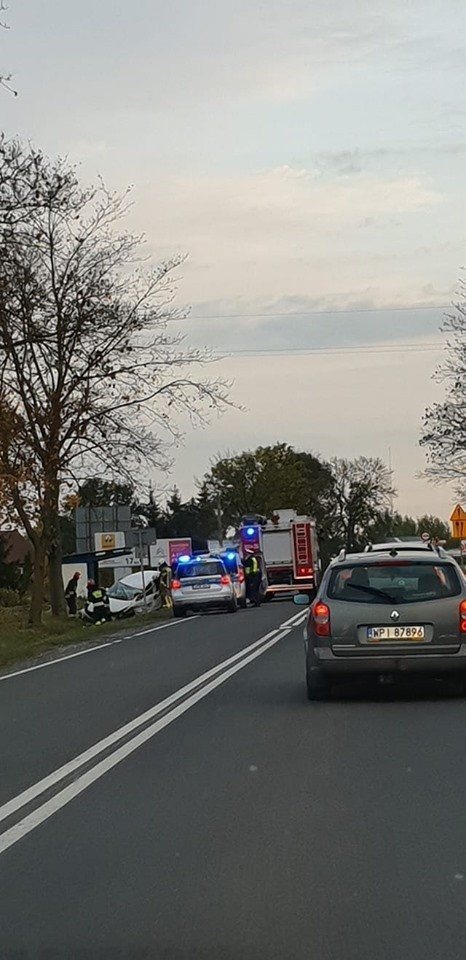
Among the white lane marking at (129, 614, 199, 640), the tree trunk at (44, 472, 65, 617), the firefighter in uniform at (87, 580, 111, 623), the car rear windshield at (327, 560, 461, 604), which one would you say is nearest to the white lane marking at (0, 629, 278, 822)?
the car rear windshield at (327, 560, 461, 604)

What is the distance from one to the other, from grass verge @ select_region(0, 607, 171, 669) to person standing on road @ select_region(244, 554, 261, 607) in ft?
12.4

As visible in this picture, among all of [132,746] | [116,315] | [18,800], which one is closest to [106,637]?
[116,315]

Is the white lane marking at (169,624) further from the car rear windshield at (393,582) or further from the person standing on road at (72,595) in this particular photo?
the car rear windshield at (393,582)

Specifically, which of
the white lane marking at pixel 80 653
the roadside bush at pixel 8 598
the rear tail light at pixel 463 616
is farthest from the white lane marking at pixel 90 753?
the roadside bush at pixel 8 598

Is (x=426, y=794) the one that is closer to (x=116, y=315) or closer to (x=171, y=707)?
(x=171, y=707)

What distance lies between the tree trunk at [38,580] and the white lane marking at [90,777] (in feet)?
70.8

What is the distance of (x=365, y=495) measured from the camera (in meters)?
127

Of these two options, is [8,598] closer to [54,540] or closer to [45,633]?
[54,540]

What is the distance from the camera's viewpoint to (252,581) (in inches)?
1929

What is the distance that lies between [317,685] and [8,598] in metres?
42.2

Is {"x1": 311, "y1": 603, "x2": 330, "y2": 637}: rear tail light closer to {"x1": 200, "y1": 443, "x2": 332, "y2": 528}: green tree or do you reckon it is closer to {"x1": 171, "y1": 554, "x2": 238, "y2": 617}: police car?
{"x1": 171, "y1": 554, "x2": 238, "y2": 617}: police car

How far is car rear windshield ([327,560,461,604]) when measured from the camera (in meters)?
14.9

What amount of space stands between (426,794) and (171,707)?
6052 millimetres

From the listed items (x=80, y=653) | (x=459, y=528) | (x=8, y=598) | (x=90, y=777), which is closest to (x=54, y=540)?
(x=459, y=528)
